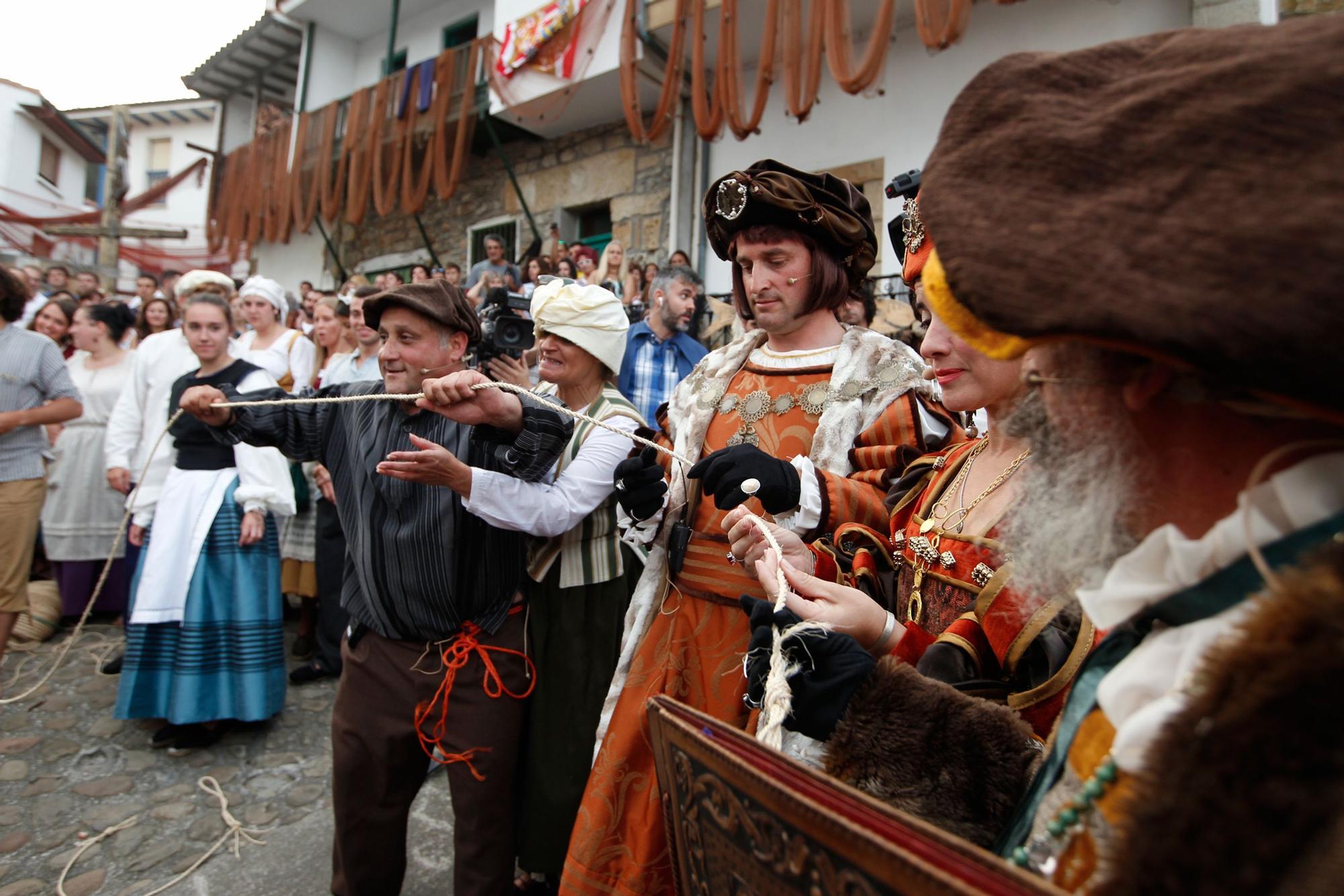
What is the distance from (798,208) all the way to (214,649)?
3.31 metres

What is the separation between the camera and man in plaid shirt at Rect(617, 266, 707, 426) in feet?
16.2

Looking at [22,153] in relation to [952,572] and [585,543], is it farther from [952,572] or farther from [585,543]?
[952,572]

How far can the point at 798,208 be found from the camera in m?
1.92

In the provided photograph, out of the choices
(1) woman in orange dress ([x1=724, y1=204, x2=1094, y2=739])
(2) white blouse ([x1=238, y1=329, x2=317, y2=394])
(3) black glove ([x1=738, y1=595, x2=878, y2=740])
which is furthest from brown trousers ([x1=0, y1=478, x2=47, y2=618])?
(3) black glove ([x1=738, y1=595, x2=878, y2=740])

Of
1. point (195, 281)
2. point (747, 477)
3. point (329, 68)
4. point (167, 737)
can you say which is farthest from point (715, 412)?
point (329, 68)

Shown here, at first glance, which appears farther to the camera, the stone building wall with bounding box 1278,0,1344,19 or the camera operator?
the stone building wall with bounding box 1278,0,1344,19

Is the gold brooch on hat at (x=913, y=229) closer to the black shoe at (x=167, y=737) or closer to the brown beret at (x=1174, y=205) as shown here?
the brown beret at (x=1174, y=205)

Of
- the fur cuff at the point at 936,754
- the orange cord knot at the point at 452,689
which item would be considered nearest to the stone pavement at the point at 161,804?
the orange cord knot at the point at 452,689

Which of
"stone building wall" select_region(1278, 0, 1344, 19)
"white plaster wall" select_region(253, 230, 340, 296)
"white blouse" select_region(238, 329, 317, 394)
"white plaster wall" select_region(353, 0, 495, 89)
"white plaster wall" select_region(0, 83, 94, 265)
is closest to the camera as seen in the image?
"white blouse" select_region(238, 329, 317, 394)

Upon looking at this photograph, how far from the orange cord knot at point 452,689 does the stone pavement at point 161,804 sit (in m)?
0.80

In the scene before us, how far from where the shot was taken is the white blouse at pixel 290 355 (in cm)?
478

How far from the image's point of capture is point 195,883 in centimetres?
256

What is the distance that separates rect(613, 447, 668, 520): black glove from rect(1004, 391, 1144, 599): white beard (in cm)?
110

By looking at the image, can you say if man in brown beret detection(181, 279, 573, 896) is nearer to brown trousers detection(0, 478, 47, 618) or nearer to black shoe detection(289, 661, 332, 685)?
black shoe detection(289, 661, 332, 685)
